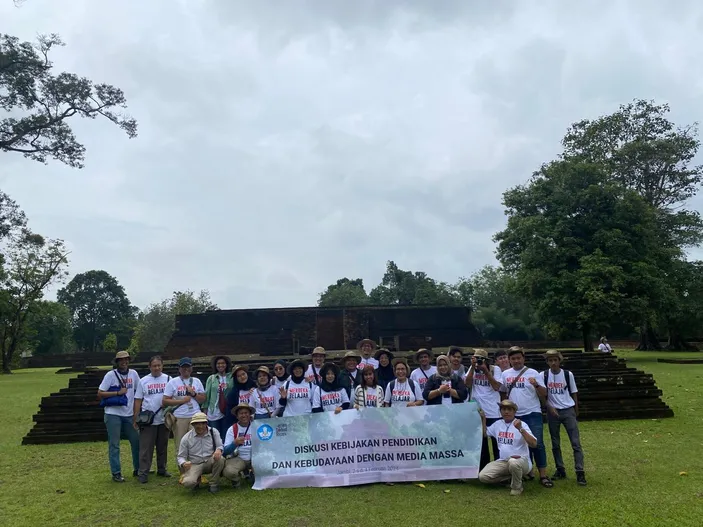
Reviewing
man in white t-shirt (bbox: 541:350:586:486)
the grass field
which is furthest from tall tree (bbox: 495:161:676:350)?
man in white t-shirt (bbox: 541:350:586:486)

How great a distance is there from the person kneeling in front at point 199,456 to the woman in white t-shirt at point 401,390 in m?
1.94

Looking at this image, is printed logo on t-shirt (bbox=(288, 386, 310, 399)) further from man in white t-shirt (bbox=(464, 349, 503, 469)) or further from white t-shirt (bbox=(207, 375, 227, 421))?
man in white t-shirt (bbox=(464, 349, 503, 469))

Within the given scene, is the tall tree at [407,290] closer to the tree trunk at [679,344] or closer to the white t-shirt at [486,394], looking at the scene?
the tree trunk at [679,344]

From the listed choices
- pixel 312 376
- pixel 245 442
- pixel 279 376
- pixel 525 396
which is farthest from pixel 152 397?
pixel 525 396

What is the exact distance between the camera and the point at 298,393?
6.16 metres

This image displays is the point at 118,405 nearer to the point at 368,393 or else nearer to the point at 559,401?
the point at 368,393

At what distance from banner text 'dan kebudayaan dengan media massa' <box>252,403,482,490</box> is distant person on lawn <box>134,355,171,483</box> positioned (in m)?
1.44

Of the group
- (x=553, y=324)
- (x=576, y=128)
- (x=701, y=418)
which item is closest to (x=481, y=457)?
(x=701, y=418)

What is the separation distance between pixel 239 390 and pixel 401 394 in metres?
1.88

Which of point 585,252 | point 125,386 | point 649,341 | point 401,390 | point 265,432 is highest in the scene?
point 585,252

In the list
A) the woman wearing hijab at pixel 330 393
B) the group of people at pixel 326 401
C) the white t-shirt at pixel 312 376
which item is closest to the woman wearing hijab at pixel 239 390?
the group of people at pixel 326 401

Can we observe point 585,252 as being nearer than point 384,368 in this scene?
No

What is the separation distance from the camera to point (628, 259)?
23.8 m

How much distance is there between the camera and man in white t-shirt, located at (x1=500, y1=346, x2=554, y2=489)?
5.62m
